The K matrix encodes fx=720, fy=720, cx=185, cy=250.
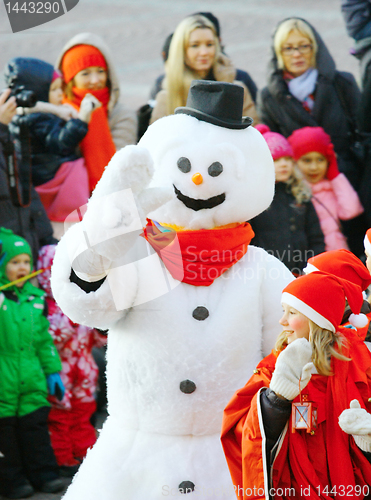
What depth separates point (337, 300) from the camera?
7.89ft

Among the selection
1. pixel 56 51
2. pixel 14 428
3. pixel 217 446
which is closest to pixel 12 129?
pixel 14 428

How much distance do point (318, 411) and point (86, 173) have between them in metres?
2.76

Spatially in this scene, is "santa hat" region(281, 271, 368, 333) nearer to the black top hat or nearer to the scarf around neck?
the black top hat

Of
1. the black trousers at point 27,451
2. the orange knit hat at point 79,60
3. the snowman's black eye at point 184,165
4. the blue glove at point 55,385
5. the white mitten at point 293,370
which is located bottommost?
the black trousers at point 27,451

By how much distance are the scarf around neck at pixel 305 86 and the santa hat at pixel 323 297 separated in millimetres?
2764

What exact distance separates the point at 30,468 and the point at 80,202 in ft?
5.44

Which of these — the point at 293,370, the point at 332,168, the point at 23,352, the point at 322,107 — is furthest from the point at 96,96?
the point at 293,370

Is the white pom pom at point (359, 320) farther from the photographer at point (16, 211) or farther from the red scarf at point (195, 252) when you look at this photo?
the photographer at point (16, 211)

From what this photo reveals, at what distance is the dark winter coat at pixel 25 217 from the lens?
4.28 meters

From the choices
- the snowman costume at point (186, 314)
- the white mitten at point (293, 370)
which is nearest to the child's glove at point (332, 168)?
the snowman costume at point (186, 314)

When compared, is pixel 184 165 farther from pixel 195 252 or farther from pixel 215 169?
pixel 195 252

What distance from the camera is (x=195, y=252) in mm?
2795

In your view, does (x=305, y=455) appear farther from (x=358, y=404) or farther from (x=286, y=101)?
(x=286, y=101)

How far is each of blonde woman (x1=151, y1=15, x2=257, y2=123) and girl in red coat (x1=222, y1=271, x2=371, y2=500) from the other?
265 cm
